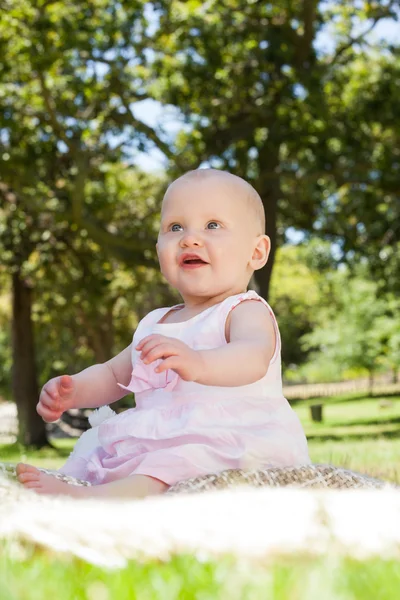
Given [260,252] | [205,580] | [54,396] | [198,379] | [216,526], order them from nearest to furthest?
[205,580]
[216,526]
[198,379]
[54,396]
[260,252]

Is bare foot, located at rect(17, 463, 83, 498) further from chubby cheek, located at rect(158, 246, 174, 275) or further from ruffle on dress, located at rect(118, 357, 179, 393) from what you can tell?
chubby cheek, located at rect(158, 246, 174, 275)

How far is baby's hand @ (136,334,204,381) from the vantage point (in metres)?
2.22

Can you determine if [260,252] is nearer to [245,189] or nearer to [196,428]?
[245,189]

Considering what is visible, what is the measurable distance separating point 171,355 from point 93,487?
0.44 meters

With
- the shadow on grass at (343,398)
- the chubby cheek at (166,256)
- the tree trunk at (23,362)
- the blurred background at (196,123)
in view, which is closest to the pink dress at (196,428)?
the chubby cheek at (166,256)

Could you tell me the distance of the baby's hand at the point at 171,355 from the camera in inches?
87.4

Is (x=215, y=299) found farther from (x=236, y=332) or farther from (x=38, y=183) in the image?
(x=38, y=183)

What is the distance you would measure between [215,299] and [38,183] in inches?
490

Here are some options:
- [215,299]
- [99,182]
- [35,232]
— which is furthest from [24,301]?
[215,299]

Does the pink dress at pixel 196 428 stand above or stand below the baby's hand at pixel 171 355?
below

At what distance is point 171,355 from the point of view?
227 cm

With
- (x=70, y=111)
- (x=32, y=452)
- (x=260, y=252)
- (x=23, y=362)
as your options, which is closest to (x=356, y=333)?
(x=23, y=362)

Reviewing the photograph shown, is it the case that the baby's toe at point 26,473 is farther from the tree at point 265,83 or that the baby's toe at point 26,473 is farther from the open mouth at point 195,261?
the tree at point 265,83

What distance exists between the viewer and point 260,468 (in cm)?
244
